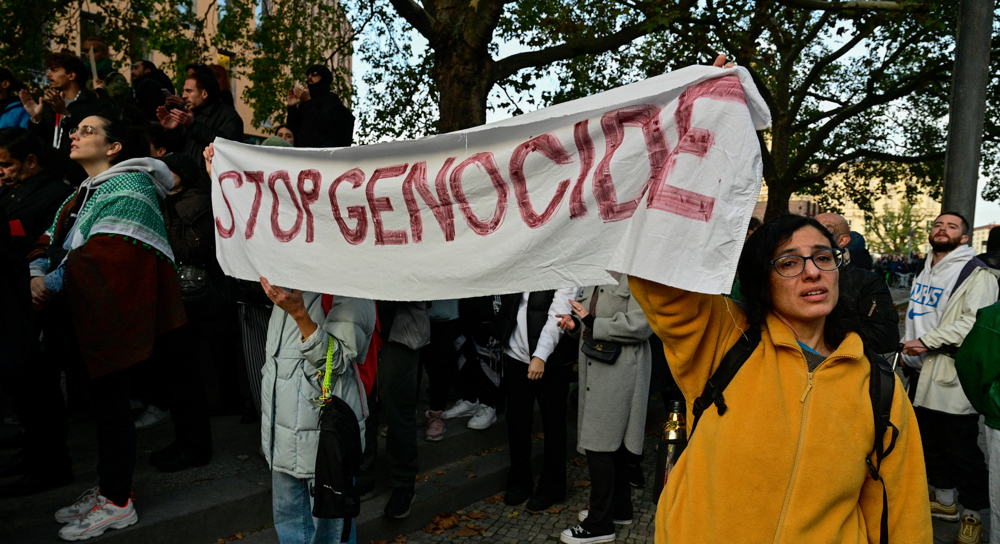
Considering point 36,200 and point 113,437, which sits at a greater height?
point 36,200

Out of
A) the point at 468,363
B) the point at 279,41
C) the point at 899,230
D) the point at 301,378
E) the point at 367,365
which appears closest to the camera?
the point at 301,378

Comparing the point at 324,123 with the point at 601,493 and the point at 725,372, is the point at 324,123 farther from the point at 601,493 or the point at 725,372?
the point at 725,372

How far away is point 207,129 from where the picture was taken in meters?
5.57

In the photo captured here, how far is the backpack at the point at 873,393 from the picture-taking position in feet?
6.40

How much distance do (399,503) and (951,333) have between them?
3.69 meters

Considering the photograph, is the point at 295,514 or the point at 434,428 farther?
the point at 434,428

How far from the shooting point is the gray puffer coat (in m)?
4.14

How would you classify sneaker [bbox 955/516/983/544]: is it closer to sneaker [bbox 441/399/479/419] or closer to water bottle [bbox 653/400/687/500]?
water bottle [bbox 653/400/687/500]

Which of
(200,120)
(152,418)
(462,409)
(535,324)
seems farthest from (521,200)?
(200,120)

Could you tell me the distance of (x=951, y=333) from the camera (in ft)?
14.6

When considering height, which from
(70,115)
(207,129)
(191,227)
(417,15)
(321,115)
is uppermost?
(417,15)

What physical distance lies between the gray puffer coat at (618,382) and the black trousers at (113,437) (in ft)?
8.15

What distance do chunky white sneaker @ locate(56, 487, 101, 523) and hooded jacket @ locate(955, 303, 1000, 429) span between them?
4355 mm

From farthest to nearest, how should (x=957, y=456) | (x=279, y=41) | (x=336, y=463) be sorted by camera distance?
(x=279, y=41), (x=957, y=456), (x=336, y=463)
